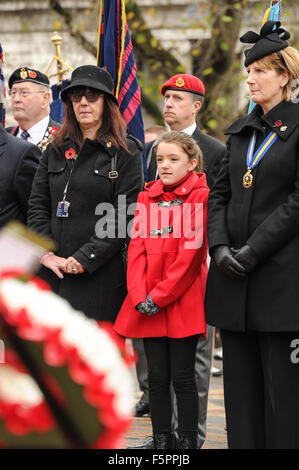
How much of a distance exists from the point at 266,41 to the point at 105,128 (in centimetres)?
106

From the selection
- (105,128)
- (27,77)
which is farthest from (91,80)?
(27,77)

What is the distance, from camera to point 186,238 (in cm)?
426

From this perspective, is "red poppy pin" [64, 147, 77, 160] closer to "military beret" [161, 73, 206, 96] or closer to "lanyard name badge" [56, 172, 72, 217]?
"lanyard name badge" [56, 172, 72, 217]

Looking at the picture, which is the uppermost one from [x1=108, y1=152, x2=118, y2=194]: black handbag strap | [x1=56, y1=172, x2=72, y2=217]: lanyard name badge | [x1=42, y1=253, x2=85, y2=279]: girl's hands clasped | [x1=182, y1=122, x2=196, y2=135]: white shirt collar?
[x1=182, y1=122, x2=196, y2=135]: white shirt collar

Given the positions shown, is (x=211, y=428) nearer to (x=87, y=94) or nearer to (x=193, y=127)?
(x=193, y=127)

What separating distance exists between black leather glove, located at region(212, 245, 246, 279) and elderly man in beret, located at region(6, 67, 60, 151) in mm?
2038

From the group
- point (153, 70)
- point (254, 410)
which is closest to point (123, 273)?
point (254, 410)

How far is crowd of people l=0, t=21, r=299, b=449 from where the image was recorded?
3.65 m

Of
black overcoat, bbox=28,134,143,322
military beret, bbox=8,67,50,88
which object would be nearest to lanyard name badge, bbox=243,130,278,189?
black overcoat, bbox=28,134,143,322

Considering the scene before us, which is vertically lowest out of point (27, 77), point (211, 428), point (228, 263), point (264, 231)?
point (211, 428)

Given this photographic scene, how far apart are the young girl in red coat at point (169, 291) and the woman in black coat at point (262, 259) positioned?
32 centimetres

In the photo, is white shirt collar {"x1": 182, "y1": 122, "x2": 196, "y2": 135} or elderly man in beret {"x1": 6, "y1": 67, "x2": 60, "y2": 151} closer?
white shirt collar {"x1": 182, "y1": 122, "x2": 196, "y2": 135}

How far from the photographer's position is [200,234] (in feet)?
14.1

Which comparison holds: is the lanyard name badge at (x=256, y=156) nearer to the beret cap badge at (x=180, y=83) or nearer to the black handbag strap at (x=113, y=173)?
the black handbag strap at (x=113, y=173)
